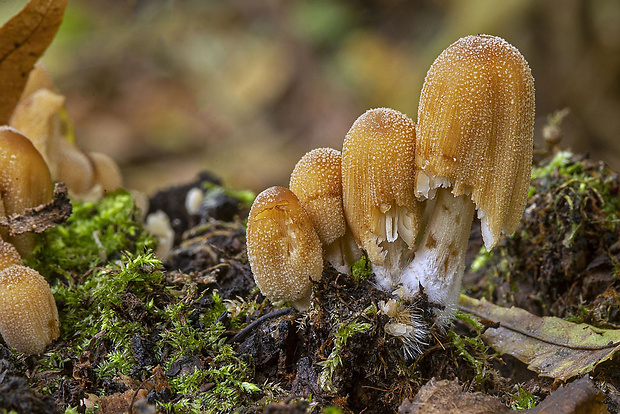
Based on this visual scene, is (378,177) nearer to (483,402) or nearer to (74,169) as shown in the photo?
(483,402)

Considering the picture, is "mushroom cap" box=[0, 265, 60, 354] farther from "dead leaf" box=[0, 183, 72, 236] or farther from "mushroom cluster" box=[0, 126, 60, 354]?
"dead leaf" box=[0, 183, 72, 236]

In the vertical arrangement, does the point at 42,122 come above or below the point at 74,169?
above

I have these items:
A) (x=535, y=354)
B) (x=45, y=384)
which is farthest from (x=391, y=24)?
(x=45, y=384)

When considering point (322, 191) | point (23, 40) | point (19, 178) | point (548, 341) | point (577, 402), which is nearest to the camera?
point (577, 402)

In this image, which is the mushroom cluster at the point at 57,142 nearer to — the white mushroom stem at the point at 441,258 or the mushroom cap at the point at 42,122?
the mushroom cap at the point at 42,122

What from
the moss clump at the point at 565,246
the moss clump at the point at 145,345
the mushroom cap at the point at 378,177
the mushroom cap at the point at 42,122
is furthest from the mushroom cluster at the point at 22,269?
the moss clump at the point at 565,246

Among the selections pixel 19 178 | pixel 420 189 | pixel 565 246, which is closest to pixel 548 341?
pixel 565 246

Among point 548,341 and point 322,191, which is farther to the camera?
point 548,341

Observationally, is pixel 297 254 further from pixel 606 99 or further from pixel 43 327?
pixel 606 99

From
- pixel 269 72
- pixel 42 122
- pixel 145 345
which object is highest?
pixel 269 72
